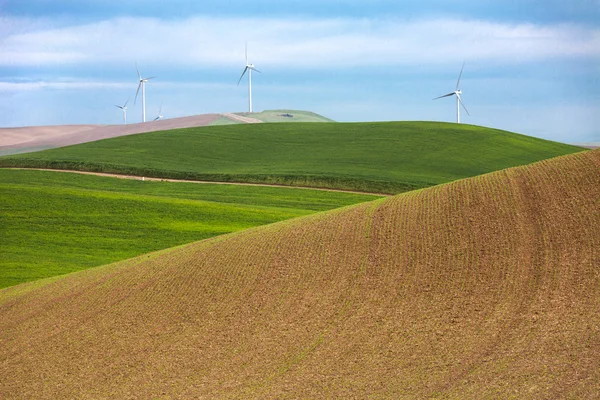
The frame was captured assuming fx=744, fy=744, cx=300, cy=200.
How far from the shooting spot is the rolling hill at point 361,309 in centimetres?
1221

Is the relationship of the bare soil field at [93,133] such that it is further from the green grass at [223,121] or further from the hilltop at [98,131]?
the green grass at [223,121]

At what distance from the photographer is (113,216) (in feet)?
115

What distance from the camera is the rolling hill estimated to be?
40.1 feet

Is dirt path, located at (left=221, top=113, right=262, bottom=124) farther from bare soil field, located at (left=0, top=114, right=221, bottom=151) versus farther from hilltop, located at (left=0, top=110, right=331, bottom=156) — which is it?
bare soil field, located at (left=0, top=114, right=221, bottom=151)

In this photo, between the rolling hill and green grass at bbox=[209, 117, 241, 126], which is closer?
the rolling hill

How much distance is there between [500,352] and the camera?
40.4 ft

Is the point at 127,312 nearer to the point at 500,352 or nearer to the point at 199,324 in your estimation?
the point at 199,324

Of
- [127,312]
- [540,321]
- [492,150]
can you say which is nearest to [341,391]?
[540,321]

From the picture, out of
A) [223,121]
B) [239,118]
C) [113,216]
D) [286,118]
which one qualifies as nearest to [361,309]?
[113,216]

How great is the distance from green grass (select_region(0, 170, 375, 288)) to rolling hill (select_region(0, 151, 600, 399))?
7.67 m

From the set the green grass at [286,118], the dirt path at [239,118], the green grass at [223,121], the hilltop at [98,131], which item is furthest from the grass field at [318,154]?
the green grass at [286,118]

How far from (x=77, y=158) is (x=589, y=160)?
43.8 m

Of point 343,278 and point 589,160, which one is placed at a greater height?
point 589,160

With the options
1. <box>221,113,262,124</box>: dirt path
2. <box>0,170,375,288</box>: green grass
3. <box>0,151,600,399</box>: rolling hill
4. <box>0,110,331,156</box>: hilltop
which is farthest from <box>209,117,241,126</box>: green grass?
<box>0,151,600,399</box>: rolling hill
